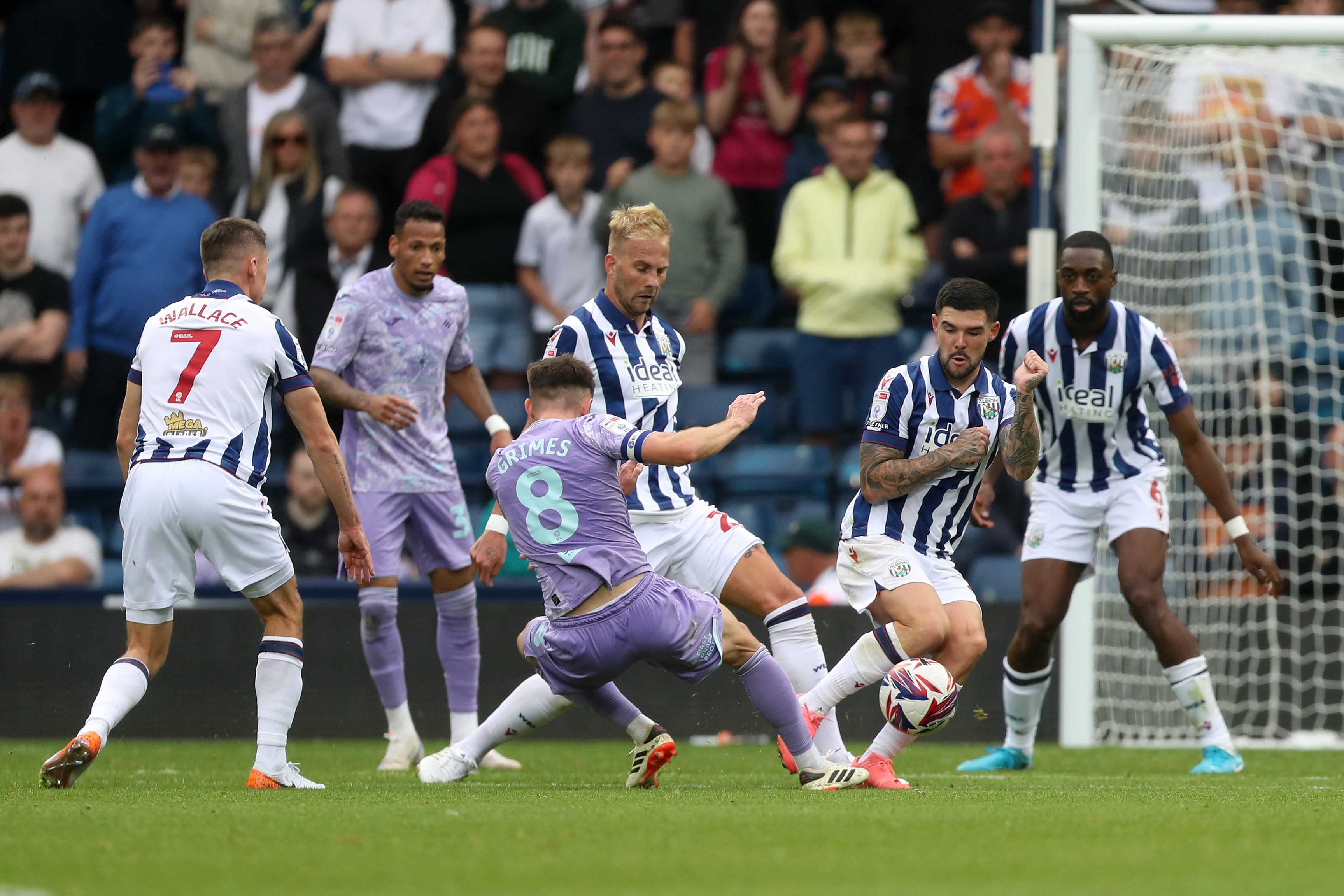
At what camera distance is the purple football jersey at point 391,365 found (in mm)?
7285

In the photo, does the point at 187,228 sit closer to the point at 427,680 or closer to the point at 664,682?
the point at 427,680

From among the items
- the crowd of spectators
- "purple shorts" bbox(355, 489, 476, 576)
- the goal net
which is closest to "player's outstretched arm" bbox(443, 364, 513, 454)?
"purple shorts" bbox(355, 489, 476, 576)

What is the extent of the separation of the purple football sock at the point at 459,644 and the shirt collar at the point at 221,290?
6.86 ft

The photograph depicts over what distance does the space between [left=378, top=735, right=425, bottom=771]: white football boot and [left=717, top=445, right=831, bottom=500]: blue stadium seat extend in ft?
13.3

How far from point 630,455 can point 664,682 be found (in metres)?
4.10

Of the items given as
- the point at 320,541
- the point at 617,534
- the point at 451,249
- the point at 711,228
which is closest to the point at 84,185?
the point at 451,249

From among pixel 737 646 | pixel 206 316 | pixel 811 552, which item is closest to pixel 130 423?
pixel 206 316

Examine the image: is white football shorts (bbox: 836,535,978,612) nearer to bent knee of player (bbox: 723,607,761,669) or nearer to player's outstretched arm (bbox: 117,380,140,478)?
bent knee of player (bbox: 723,607,761,669)

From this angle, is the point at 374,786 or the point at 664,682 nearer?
the point at 374,786

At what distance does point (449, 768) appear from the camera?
20.3 ft

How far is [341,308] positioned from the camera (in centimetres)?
726

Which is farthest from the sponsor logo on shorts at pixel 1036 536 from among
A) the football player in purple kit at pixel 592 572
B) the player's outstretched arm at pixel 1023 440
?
the football player in purple kit at pixel 592 572

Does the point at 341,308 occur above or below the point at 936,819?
above

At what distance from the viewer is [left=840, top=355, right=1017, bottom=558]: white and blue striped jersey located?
6250 millimetres
